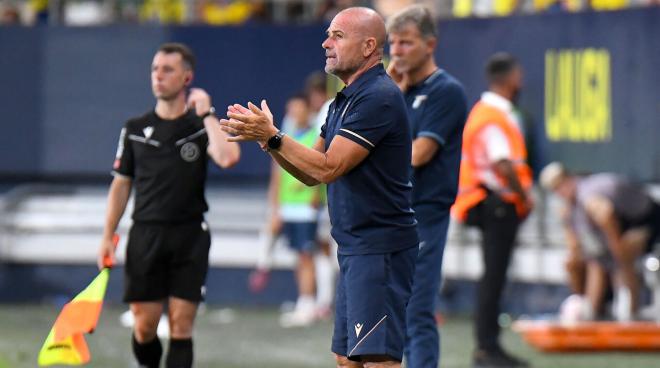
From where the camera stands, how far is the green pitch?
1132 cm

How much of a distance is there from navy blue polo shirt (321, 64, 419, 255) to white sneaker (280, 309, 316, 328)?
23.9ft

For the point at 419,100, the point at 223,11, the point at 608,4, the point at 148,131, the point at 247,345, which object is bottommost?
the point at 247,345

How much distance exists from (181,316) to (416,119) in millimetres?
1799

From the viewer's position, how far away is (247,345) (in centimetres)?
1262

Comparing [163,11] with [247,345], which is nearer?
[247,345]

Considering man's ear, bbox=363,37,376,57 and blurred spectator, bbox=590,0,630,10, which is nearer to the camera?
man's ear, bbox=363,37,376,57

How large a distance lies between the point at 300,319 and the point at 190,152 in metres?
5.61

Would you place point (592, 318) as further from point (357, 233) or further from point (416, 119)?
point (357, 233)

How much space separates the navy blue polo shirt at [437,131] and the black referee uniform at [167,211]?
1332 millimetres

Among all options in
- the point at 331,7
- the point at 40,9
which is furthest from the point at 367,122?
the point at 40,9

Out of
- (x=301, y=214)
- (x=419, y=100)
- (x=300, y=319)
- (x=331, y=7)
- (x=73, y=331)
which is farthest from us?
(x=331, y=7)

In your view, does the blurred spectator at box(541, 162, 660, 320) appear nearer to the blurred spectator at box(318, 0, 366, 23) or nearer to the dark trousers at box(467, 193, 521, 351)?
the dark trousers at box(467, 193, 521, 351)

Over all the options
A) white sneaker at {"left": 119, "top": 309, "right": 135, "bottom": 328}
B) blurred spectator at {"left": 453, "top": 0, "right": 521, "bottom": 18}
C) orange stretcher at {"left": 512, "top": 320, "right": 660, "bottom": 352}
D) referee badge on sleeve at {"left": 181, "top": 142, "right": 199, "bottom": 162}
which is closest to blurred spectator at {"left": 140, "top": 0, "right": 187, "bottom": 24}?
blurred spectator at {"left": 453, "top": 0, "right": 521, "bottom": 18}

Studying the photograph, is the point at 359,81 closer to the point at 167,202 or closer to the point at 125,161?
the point at 167,202
